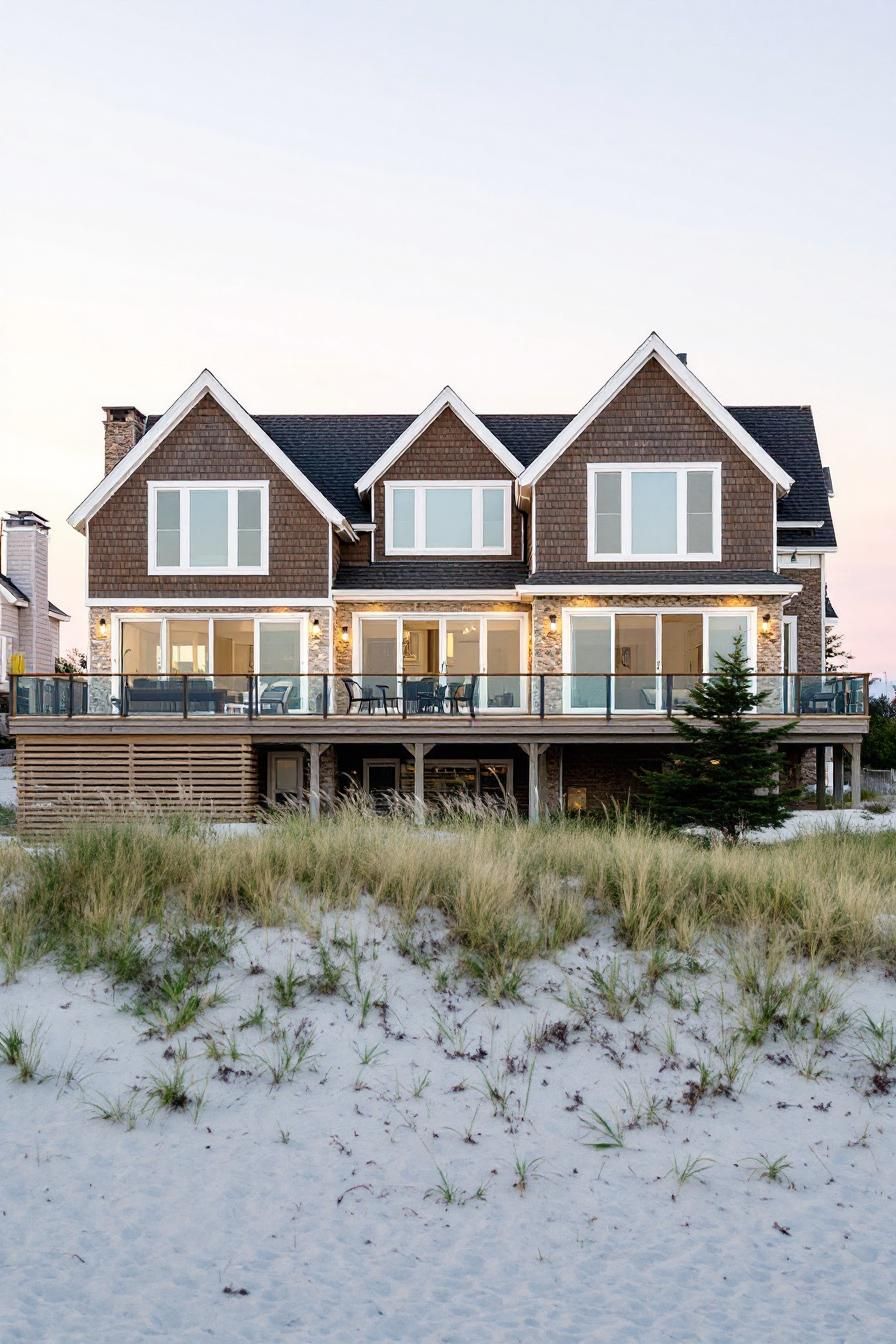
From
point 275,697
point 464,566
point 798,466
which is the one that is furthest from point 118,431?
point 798,466

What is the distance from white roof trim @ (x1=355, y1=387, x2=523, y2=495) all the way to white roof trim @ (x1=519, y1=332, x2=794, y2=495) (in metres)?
1.41

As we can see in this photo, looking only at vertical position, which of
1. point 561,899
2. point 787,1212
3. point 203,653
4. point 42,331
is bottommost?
point 787,1212

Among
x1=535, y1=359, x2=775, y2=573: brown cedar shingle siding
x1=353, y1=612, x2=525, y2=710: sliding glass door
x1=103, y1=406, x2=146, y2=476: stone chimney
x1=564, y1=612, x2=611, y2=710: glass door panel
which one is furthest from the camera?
x1=103, y1=406, x2=146, y2=476: stone chimney

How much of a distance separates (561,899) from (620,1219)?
302cm

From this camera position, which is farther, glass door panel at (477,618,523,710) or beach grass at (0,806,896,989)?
glass door panel at (477,618,523,710)

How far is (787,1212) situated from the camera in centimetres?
500

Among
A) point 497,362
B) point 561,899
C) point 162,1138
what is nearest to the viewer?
point 162,1138

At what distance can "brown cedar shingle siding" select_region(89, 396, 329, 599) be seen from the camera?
72.1ft

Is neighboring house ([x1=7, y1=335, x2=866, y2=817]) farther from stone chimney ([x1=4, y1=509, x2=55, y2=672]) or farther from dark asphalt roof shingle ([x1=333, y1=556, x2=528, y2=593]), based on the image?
stone chimney ([x1=4, y1=509, x2=55, y2=672])

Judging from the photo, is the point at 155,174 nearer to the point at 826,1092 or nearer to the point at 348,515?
the point at 348,515

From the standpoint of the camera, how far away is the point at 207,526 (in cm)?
2214

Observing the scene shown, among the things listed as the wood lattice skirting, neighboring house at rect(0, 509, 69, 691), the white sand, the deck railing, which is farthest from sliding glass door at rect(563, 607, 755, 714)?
neighboring house at rect(0, 509, 69, 691)

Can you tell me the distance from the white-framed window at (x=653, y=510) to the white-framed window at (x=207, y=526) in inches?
291

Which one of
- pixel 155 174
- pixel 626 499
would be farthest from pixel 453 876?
pixel 155 174
